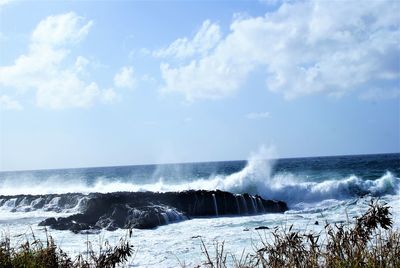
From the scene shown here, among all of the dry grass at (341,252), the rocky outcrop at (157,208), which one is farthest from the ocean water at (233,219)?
the rocky outcrop at (157,208)

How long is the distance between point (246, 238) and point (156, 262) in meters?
4.98

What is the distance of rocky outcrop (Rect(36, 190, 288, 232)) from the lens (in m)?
23.8

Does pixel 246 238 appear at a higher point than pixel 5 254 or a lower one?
lower

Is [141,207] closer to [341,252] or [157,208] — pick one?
[157,208]

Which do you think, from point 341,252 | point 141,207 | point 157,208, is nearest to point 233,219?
point 157,208

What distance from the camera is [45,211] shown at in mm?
33875

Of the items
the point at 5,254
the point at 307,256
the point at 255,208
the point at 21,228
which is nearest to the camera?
the point at 307,256

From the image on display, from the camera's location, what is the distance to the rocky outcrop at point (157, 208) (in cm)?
2377

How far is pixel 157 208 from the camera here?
2595cm

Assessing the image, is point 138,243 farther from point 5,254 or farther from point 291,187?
point 291,187

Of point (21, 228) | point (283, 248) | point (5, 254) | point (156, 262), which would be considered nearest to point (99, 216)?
point (21, 228)

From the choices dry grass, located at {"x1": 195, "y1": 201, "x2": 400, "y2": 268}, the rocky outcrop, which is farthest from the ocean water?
the rocky outcrop

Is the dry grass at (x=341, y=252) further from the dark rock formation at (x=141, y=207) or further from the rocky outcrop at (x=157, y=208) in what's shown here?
the rocky outcrop at (x=157, y=208)

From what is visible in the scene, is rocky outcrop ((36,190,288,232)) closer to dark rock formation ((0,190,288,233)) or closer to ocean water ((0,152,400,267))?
dark rock formation ((0,190,288,233))
